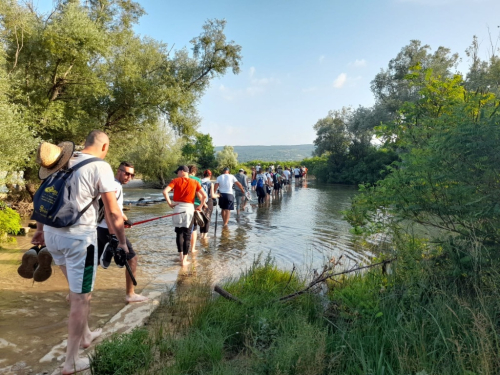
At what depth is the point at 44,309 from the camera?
15.8 feet

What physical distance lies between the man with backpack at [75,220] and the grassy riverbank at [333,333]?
356mm

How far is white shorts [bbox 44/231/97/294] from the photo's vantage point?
316cm

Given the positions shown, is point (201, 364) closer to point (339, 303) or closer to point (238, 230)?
point (339, 303)

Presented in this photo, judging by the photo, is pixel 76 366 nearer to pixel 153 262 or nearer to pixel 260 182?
pixel 153 262

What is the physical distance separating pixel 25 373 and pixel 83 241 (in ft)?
4.44

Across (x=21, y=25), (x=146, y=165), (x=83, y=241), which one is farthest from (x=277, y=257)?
(x=146, y=165)

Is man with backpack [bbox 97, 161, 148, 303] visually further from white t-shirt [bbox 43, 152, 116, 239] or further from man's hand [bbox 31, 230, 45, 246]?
white t-shirt [bbox 43, 152, 116, 239]

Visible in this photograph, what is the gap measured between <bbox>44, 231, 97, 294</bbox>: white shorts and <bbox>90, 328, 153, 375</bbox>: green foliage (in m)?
0.56

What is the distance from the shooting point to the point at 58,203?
3.12 meters

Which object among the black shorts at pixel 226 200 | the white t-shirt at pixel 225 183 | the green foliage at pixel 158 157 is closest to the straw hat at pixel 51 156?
the white t-shirt at pixel 225 183

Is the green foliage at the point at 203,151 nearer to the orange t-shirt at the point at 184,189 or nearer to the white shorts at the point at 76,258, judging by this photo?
the orange t-shirt at the point at 184,189

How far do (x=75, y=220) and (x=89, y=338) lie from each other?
4.73ft

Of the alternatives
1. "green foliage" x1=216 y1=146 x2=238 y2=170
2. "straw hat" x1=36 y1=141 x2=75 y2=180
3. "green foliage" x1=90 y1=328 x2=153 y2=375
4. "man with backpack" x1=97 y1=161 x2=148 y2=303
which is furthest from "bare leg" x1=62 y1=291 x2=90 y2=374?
"green foliage" x1=216 y1=146 x2=238 y2=170

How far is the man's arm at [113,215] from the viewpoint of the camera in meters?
3.33
